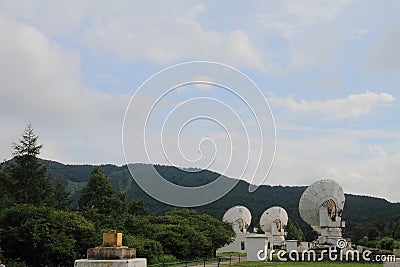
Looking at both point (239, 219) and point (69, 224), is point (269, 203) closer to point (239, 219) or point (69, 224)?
point (239, 219)

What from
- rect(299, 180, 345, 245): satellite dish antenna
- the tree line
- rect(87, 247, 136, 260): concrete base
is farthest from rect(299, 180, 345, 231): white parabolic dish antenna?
rect(87, 247, 136, 260): concrete base

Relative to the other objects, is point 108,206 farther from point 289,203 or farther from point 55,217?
point 289,203

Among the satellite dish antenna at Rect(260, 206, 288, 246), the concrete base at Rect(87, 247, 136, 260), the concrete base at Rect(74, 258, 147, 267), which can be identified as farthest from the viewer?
the satellite dish antenna at Rect(260, 206, 288, 246)

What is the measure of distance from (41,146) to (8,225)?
16533 mm

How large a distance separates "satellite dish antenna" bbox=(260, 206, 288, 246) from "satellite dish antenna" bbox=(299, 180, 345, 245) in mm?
14903

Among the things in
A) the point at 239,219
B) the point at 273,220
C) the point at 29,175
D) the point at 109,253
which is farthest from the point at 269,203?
the point at 109,253

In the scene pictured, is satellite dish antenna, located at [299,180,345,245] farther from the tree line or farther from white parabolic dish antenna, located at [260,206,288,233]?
white parabolic dish antenna, located at [260,206,288,233]

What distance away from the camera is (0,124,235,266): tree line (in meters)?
25.0

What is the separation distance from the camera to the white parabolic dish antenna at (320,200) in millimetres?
51094

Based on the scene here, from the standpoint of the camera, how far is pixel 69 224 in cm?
2798

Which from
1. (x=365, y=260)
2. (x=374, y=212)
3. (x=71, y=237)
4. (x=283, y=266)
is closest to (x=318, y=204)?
(x=365, y=260)

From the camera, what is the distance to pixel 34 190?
39.0 meters

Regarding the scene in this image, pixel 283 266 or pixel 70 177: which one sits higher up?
pixel 70 177

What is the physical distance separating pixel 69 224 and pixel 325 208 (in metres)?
29.5
